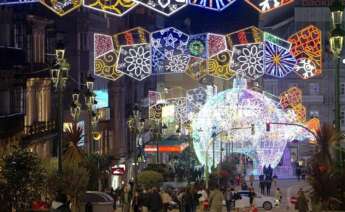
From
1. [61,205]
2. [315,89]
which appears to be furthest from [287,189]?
[315,89]

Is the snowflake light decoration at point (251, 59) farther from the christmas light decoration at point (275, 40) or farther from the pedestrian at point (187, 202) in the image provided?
the pedestrian at point (187, 202)

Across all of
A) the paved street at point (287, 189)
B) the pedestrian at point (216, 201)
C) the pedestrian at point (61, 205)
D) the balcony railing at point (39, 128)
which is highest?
the balcony railing at point (39, 128)

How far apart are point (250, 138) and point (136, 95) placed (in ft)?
88.8

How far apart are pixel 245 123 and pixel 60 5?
42.1 m

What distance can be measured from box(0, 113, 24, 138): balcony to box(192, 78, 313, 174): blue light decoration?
1937cm

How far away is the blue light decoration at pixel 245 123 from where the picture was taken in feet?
215

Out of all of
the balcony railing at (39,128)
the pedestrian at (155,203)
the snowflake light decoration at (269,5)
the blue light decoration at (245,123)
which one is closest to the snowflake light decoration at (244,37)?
the balcony railing at (39,128)

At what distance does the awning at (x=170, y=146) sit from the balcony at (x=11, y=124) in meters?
36.2

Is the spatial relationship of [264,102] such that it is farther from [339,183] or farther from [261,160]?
[339,183]

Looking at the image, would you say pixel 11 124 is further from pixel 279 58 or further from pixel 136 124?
pixel 136 124

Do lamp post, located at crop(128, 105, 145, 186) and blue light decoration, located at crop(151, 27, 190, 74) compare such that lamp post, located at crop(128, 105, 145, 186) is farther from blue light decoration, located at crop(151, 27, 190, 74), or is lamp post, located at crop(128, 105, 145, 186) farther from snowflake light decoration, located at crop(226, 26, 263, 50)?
snowflake light decoration, located at crop(226, 26, 263, 50)

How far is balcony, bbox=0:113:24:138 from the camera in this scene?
43219mm

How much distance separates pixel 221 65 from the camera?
4656 cm

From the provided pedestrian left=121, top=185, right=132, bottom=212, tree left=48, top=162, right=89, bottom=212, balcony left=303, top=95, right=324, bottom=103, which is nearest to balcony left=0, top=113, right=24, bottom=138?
pedestrian left=121, top=185, right=132, bottom=212
